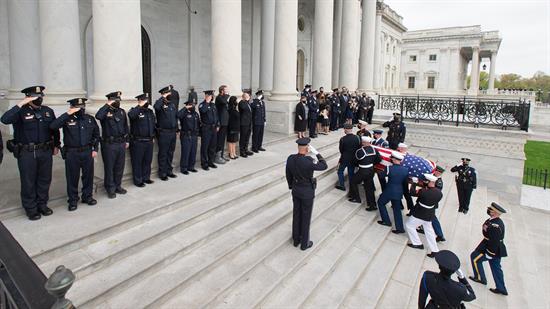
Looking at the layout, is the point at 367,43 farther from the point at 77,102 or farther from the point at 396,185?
the point at 77,102

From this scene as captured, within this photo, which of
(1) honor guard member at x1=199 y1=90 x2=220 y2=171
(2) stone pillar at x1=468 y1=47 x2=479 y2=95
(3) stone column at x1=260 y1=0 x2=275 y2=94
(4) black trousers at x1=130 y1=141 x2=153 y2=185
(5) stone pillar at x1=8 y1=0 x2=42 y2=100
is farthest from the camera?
(2) stone pillar at x1=468 y1=47 x2=479 y2=95

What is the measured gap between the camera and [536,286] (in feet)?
22.9

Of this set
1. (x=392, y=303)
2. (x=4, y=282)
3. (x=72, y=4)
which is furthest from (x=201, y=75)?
(x=4, y=282)

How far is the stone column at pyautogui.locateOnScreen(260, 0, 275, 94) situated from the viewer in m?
16.1

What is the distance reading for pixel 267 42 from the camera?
16.4 metres

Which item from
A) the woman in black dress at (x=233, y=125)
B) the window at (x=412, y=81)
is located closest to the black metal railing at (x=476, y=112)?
the woman in black dress at (x=233, y=125)

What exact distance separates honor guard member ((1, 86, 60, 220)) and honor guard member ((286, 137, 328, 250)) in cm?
384

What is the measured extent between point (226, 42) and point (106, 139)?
188 inches

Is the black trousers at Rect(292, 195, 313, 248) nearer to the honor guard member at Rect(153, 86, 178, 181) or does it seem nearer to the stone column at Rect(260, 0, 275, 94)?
the honor guard member at Rect(153, 86, 178, 181)

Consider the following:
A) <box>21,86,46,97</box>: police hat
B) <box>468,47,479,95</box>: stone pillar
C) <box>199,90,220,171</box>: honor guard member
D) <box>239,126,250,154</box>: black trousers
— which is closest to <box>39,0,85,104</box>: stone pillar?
<box>199,90,220,171</box>: honor guard member

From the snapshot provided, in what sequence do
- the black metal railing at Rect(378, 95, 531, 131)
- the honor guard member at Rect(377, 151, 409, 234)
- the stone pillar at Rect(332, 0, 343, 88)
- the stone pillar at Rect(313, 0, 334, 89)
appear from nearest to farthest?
the honor guard member at Rect(377, 151, 409, 234) → the black metal railing at Rect(378, 95, 531, 131) → the stone pillar at Rect(313, 0, 334, 89) → the stone pillar at Rect(332, 0, 343, 88)

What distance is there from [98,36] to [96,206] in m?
3.35

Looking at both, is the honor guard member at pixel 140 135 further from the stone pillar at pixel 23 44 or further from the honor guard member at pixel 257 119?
the stone pillar at pixel 23 44

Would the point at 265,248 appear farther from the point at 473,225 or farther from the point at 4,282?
the point at 473,225
